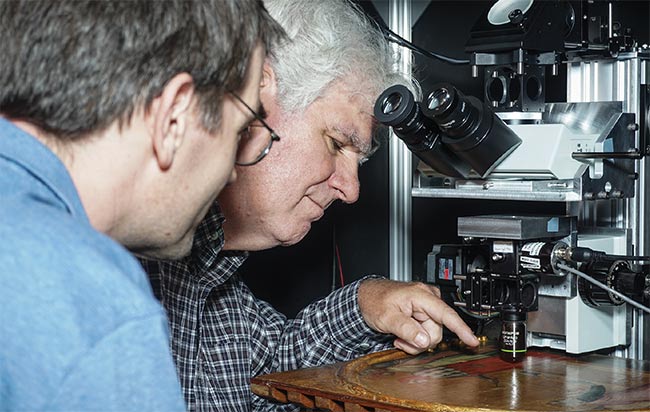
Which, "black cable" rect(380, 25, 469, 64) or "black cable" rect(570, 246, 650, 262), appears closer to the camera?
"black cable" rect(570, 246, 650, 262)

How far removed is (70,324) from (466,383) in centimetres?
104

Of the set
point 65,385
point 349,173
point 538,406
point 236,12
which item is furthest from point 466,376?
point 65,385

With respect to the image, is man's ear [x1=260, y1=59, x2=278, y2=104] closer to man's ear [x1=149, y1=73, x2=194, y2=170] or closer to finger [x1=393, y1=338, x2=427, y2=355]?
finger [x1=393, y1=338, x2=427, y2=355]

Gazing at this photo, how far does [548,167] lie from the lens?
71.2 inches

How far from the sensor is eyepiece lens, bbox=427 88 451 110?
1.73m

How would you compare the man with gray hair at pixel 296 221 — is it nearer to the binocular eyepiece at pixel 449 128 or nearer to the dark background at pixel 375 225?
the binocular eyepiece at pixel 449 128

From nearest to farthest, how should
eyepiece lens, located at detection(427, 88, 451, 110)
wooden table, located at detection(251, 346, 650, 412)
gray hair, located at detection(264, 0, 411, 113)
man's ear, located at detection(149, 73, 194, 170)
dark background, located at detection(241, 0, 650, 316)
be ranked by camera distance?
man's ear, located at detection(149, 73, 194, 170) < wooden table, located at detection(251, 346, 650, 412) < eyepiece lens, located at detection(427, 88, 451, 110) < gray hair, located at detection(264, 0, 411, 113) < dark background, located at detection(241, 0, 650, 316)

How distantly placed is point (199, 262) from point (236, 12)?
958 millimetres

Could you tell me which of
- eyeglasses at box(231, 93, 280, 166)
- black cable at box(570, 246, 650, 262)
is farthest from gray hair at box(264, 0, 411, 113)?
black cable at box(570, 246, 650, 262)

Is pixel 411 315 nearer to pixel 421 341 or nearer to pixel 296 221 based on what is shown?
pixel 421 341

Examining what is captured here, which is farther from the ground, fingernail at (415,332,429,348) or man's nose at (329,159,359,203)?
man's nose at (329,159,359,203)

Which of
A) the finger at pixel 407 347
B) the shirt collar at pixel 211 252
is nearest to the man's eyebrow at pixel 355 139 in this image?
the shirt collar at pixel 211 252

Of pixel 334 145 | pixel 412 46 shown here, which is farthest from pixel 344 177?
pixel 412 46

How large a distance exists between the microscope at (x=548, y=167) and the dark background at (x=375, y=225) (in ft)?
1.36
